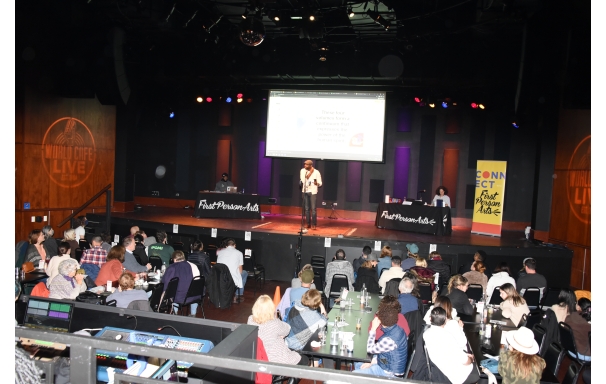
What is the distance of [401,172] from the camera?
51.6 feet

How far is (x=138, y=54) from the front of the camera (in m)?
13.3

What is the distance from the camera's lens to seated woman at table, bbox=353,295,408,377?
4.31 meters

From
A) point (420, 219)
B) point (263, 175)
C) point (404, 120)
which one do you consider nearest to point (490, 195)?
point (420, 219)

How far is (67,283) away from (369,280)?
4.21m

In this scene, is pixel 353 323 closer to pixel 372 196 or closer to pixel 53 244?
pixel 53 244

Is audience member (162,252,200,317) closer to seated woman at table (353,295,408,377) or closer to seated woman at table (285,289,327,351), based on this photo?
seated woman at table (285,289,327,351)

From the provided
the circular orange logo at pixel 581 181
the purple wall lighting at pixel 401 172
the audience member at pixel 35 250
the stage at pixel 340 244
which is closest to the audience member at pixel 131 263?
the audience member at pixel 35 250

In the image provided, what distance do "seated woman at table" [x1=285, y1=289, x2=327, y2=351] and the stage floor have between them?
5.81 m

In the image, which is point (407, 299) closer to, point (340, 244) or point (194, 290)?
point (194, 290)

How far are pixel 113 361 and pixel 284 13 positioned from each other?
30.5 feet

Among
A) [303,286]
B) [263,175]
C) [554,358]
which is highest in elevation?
[263,175]

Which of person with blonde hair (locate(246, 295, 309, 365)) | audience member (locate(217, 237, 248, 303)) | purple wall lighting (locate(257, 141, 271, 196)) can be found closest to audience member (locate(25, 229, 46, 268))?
audience member (locate(217, 237, 248, 303))

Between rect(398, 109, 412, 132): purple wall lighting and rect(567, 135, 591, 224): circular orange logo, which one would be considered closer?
rect(567, 135, 591, 224): circular orange logo
